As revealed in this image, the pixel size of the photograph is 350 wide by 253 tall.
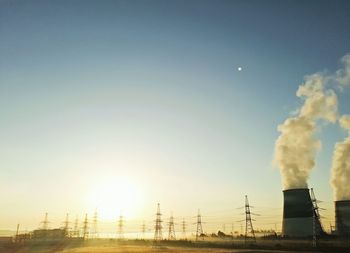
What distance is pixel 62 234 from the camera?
256 ft

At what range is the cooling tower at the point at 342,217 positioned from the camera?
52.5m

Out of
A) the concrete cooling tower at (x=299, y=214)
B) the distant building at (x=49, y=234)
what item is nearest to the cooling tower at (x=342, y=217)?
the concrete cooling tower at (x=299, y=214)

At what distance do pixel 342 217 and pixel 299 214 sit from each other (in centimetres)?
951

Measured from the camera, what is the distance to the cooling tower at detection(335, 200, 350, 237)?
172 feet

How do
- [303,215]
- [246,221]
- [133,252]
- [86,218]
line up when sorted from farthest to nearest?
[86,218]
[246,221]
[303,215]
[133,252]

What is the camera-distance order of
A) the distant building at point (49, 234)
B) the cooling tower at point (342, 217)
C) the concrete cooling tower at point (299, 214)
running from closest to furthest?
the concrete cooling tower at point (299, 214) < the cooling tower at point (342, 217) < the distant building at point (49, 234)

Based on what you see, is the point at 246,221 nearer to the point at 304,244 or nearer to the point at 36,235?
the point at 304,244

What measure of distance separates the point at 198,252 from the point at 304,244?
48.9 ft

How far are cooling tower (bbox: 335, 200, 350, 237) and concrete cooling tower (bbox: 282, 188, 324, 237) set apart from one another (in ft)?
14.8

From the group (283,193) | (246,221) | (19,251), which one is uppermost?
(283,193)

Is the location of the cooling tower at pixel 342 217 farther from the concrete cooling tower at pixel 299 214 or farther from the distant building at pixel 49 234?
the distant building at pixel 49 234

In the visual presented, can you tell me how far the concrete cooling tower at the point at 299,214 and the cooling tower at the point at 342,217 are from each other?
4517 mm

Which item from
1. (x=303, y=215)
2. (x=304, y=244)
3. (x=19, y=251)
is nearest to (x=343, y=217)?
(x=303, y=215)

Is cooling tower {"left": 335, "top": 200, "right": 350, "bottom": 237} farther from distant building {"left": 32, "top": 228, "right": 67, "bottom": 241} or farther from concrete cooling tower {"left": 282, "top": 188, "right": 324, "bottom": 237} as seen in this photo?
distant building {"left": 32, "top": 228, "right": 67, "bottom": 241}
